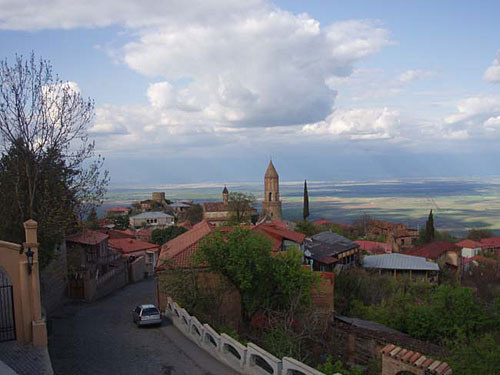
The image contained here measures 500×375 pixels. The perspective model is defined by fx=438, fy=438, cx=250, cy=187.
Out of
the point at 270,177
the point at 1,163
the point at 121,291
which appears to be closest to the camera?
the point at 1,163

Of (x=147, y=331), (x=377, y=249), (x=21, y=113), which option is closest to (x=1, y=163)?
(x=21, y=113)

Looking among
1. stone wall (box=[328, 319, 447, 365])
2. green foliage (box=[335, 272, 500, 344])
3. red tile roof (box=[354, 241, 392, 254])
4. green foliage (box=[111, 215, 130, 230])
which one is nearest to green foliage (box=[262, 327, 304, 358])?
stone wall (box=[328, 319, 447, 365])

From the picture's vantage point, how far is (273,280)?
62.9ft

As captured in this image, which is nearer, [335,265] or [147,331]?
[147,331]

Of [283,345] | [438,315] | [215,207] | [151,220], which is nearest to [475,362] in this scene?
[283,345]

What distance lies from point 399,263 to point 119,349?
31.9 metres

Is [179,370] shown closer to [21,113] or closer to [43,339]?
[43,339]

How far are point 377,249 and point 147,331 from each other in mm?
42796

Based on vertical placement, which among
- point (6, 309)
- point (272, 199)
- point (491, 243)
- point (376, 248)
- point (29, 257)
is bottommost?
point (491, 243)

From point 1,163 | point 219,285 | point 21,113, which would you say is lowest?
point 219,285

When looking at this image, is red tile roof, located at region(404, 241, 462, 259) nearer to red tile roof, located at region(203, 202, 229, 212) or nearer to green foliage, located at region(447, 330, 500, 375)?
green foliage, located at region(447, 330, 500, 375)

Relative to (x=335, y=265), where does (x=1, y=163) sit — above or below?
above

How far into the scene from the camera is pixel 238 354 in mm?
13539

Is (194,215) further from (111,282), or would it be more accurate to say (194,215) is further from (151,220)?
(111,282)
